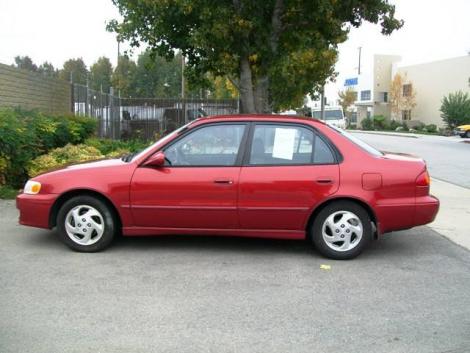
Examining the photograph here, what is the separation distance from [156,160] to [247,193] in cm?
102

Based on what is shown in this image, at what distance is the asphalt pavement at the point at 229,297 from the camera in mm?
3977

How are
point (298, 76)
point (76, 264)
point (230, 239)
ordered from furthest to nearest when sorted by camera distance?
point (298, 76), point (230, 239), point (76, 264)

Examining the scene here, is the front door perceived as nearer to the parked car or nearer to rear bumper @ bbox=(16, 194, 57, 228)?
rear bumper @ bbox=(16, 194, 57, 228)

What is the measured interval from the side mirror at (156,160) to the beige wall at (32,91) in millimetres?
6762

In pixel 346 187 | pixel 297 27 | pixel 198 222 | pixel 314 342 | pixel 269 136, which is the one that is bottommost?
pixel 314 342

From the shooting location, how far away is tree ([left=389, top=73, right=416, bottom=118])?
5975 centimetres

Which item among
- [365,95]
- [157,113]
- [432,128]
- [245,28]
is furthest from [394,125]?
[245,28]

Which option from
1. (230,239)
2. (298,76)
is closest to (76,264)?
(230,239)

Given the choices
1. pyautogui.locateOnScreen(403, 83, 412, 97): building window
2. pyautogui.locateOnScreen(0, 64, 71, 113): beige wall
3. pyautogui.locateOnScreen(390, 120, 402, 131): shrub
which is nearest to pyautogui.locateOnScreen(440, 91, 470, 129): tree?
pyautogui.locateOnScreen(403, 83, 412, 97): building window

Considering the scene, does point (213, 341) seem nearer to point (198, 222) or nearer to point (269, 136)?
point (198, 222)

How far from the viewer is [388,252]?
643 cm

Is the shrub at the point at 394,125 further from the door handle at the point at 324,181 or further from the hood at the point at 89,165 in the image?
the hood at the point at 89,165

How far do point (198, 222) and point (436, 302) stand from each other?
2.47 metres

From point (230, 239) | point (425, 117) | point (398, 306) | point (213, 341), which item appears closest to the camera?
point (213, 341)
